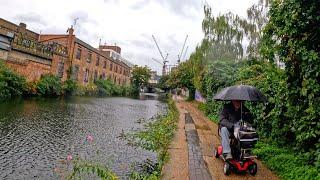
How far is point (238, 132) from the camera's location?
6148 mm

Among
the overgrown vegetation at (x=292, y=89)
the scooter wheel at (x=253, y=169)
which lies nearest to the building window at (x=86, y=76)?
the overgrown vegetation at (x=292, y=89)

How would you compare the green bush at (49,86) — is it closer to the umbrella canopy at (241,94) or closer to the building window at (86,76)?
the building window at (86,76)

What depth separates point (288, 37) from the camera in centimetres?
649

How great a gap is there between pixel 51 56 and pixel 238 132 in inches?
1110

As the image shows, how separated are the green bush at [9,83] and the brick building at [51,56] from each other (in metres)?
1.79

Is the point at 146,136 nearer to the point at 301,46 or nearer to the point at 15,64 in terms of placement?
the point at 301,46

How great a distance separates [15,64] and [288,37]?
2236 centimetres

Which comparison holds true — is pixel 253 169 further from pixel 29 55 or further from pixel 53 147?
pixel 29 55

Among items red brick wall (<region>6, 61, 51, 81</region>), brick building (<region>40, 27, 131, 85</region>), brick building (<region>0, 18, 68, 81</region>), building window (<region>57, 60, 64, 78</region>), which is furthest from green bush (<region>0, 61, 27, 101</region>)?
brick building (<region>40, 27, 131, 85</region>)

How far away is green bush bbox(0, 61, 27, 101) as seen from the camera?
65.2 feet

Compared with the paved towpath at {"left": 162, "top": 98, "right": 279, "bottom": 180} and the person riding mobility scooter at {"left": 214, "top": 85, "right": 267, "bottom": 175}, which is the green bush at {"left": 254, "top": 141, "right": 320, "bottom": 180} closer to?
the paved towpath at {"left": 162, "top": 98, "right": 279, "bottom": 180}

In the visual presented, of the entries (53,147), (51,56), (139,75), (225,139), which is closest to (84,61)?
(51,56)

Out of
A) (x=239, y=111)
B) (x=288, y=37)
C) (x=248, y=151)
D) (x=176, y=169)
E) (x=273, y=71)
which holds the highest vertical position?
(x=288, y=37)

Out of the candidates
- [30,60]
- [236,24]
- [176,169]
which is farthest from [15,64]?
[176,169]
